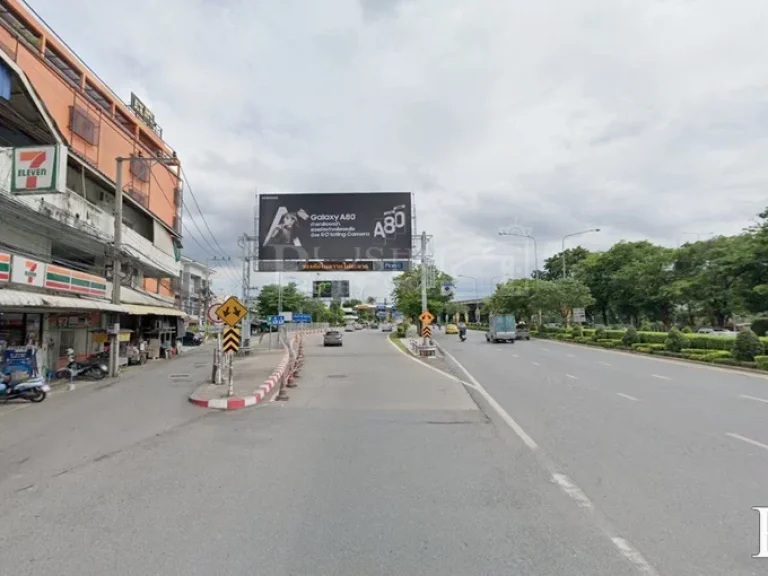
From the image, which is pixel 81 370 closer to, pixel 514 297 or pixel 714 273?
pixel 714 273

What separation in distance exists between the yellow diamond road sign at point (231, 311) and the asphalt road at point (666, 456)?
711cm

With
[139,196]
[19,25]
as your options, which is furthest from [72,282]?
[139,196]

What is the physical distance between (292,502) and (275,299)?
73.5 metres

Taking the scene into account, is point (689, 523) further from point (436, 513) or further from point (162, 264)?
point (162, 264)

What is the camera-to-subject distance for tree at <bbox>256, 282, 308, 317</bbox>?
77.1 meters

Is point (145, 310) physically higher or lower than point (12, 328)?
higher

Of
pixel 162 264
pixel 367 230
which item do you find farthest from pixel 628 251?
pixel 162 264

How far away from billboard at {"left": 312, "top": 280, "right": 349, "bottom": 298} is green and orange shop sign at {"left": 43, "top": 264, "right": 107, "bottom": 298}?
52559 millimetres

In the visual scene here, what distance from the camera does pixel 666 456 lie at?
678 centimetres

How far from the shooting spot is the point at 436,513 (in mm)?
4797

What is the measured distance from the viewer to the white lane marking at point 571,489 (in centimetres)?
507

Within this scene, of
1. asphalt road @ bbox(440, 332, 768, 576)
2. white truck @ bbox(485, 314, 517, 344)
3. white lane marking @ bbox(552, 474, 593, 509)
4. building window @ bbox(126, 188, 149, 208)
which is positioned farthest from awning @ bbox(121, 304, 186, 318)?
white truck @ bbox(485, 314, 517, 344)

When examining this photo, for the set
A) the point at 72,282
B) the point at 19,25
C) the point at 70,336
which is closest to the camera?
the point at 72,282

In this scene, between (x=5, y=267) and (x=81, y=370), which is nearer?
(x=5, y=267)
